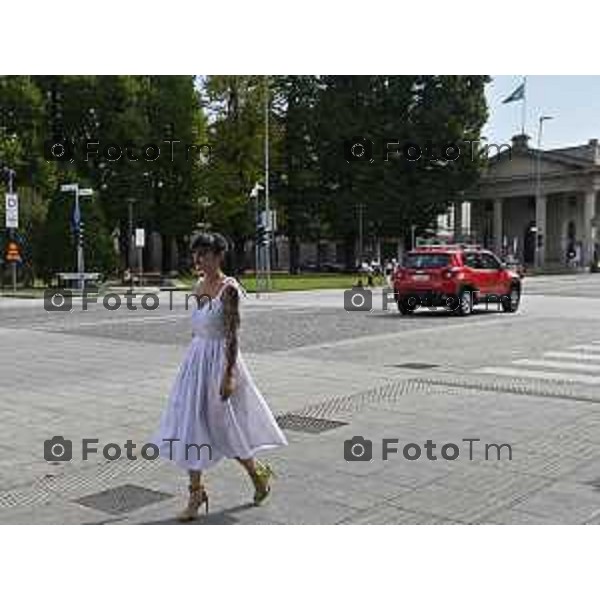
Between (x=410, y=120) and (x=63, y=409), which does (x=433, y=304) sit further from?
(x=410, y=120)

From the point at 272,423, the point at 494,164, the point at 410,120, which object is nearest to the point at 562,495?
the point at 272,423

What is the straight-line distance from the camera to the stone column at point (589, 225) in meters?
76.1

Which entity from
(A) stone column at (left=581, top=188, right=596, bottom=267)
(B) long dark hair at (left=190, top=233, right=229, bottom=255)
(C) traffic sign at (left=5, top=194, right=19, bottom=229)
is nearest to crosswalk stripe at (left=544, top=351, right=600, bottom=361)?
(B) long dark hair at (left=190, top=233, right=229, bottom=255)

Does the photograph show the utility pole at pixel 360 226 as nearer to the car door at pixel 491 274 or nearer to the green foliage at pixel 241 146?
the green foliage at pixel 241 146

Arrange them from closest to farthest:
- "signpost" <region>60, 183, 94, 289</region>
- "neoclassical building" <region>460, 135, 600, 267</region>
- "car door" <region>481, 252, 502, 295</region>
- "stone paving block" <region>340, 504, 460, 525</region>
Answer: "stone paving block" <region>340, 504, 460, 525</region> → "car door" <region>481, 252, 502, 295</region> → "signpost" <region>60, 183, 94, 289</region> → "neoclassical building" <region>460, 135, 600, 267</region>

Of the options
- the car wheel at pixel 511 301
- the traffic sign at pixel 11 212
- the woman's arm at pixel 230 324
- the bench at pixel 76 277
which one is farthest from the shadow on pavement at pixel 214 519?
the bench at pixel 76 277

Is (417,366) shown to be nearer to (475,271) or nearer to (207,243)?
(207,243)

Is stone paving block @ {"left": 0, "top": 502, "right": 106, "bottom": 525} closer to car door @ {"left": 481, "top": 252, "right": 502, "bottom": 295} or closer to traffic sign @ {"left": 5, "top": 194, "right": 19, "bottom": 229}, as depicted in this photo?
car door @ {"left": 481, "top": 252, "right": 502, "bottom": 295}

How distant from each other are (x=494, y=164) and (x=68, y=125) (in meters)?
34.0

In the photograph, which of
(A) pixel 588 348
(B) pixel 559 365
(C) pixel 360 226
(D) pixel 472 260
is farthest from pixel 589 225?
(B) pixel 559 365

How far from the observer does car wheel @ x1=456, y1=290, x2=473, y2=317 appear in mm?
22875

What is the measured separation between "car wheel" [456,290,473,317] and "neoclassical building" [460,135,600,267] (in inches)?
1893

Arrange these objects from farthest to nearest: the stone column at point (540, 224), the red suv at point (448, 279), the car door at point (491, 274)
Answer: the stone column at point (540, 224) < the car door at point (491, 274) < the red suv at point (448, 279)

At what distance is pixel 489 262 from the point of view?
24.3 metres
